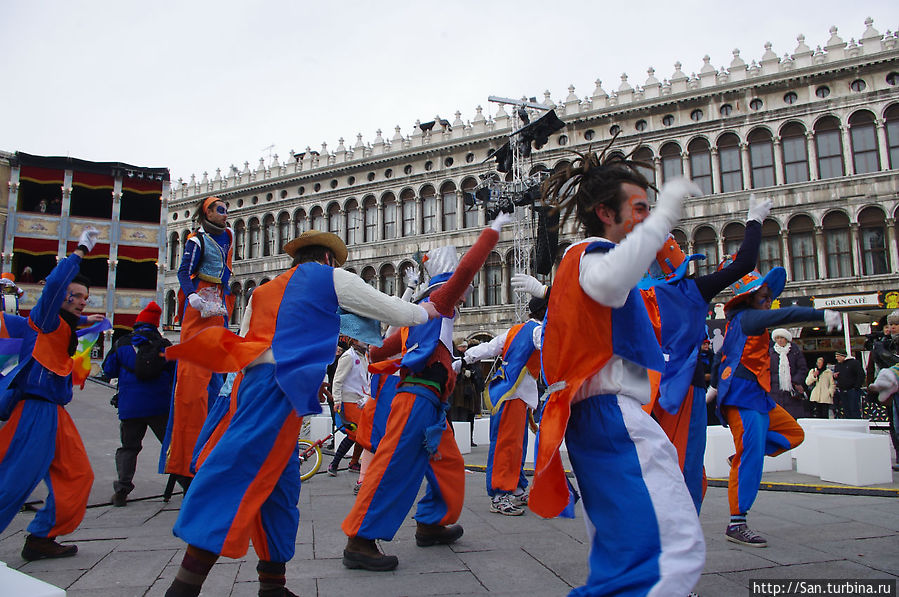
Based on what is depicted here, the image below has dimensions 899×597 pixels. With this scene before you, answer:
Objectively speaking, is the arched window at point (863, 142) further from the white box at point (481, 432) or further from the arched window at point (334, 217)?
the arched window at point (334, 217)

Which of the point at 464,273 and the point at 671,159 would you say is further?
the point at 671,159

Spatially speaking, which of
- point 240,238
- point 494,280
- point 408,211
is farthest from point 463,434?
point 240,238

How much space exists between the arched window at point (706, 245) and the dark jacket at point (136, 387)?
80.4 feet

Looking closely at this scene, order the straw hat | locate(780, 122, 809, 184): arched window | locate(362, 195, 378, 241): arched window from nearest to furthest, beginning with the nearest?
the straw hat
locate(780, 122, 809, 184): arched window
locate(362, 195, 378, 241): arched window

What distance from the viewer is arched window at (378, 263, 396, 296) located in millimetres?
33500

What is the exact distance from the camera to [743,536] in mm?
4031

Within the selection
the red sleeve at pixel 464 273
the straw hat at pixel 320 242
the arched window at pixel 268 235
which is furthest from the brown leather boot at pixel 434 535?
the arched window at pixel 268 235

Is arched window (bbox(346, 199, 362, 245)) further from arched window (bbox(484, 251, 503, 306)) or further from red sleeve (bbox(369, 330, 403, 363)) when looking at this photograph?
red sleeve (bbox(369, 330, 403, 363))

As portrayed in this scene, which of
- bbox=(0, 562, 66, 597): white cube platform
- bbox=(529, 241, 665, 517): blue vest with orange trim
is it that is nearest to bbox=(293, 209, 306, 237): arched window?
bbox=(529, 241, 665, 517): blue vest with orange trim

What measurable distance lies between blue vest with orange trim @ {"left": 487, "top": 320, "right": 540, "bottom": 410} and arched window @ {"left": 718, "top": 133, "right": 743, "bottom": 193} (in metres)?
24.5

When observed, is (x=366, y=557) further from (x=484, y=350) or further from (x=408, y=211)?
(x=408, y=211)

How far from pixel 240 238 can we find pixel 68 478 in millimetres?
37480

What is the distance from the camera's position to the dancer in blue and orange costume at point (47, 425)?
365 centimetres

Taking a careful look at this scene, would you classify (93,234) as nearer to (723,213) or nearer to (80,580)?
(80,580)
